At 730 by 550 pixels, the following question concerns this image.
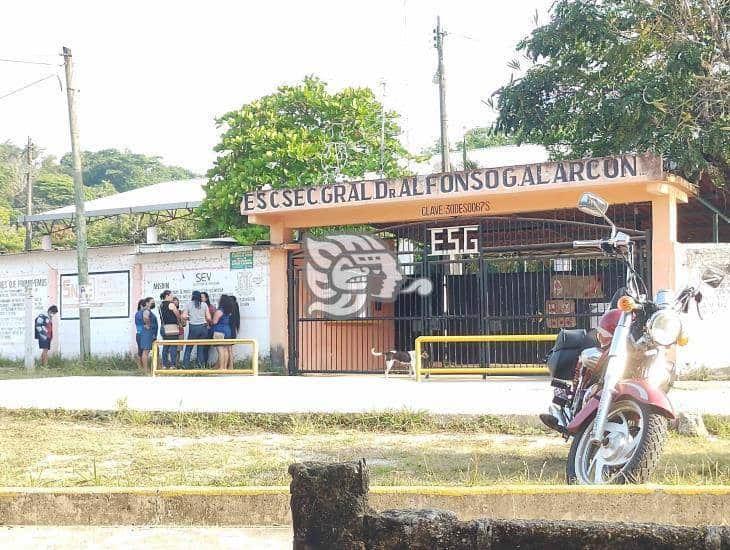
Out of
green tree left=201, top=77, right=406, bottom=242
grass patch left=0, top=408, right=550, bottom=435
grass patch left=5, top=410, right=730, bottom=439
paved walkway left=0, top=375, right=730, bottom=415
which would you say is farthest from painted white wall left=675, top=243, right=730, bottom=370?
green tree left=201, top=77, right=406, bottom=242

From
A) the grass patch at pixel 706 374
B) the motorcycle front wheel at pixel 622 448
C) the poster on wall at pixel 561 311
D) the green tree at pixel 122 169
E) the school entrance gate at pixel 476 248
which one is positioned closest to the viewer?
the motorcycle front wheel at pixel 622 448

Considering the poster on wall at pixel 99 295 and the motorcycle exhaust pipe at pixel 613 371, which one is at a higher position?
the poster on wall at pixel 99 295

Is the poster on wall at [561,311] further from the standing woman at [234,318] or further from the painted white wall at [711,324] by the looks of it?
the standing woman at [234,318]

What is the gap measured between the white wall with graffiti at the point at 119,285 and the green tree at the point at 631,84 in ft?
19.2

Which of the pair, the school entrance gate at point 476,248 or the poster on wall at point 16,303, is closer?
the school entrance gate at point 476,248

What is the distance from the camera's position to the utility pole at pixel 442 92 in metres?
25.4

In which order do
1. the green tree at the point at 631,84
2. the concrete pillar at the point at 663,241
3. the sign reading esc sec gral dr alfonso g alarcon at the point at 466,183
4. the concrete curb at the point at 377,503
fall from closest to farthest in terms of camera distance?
the concrete curb at the point at 377,503 → the sign reading esc sec gral dr alfonso g alarcon at the point at 466,183 → the concrete pillar at the point at 663,241 → the green tree at the point at 631,84

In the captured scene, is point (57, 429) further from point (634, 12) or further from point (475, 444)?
point (634, 12)

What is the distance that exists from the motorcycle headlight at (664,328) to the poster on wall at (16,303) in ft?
53.6

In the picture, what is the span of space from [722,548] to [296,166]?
2349 centimetres

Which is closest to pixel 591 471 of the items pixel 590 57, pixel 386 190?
pixel 386 190

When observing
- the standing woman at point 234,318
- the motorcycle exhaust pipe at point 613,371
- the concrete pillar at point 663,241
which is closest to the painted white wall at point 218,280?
the standing woman at point 234,318

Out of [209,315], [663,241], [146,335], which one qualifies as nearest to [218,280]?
[209,315]

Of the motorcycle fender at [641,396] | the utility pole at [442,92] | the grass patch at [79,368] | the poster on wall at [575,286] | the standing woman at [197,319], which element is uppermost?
the utility pole at [442,92]
